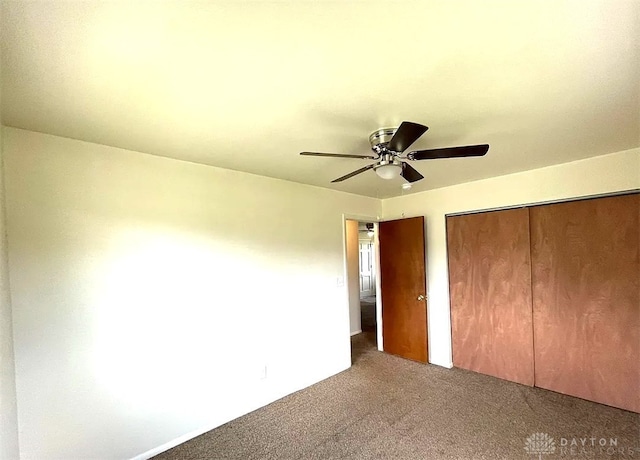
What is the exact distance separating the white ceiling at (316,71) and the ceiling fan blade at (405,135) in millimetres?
195

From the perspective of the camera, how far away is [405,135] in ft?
5.08

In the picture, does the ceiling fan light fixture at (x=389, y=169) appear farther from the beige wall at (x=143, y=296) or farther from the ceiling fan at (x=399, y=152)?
the beige wall at (x=143, y=296)

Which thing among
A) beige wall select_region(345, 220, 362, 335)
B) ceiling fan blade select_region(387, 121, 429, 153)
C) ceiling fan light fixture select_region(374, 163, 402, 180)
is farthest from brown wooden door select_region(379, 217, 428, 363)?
ceiling fan blade select_region(387, 121, 429, 153)

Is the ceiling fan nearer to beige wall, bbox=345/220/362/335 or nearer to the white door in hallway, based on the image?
beige wall, bbox=345/220/362/335

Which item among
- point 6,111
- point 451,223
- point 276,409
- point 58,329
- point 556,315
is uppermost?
point 6,111

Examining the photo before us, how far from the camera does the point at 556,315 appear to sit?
2.96 metres

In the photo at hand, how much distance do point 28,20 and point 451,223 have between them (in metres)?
3.81

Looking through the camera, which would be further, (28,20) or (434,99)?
(434,99)

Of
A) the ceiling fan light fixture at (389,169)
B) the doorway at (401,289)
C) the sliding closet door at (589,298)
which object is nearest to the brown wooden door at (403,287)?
the doorway at (401,289)

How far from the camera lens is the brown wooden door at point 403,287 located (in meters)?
3.86

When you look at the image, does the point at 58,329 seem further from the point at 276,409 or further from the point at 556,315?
the point at 556,315

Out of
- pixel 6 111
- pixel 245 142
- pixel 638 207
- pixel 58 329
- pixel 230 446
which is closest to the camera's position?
pixel 6 111

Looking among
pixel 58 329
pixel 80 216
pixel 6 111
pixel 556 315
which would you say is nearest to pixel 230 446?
pixel 58 329

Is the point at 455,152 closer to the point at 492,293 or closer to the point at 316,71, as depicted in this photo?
the point at 316,71
